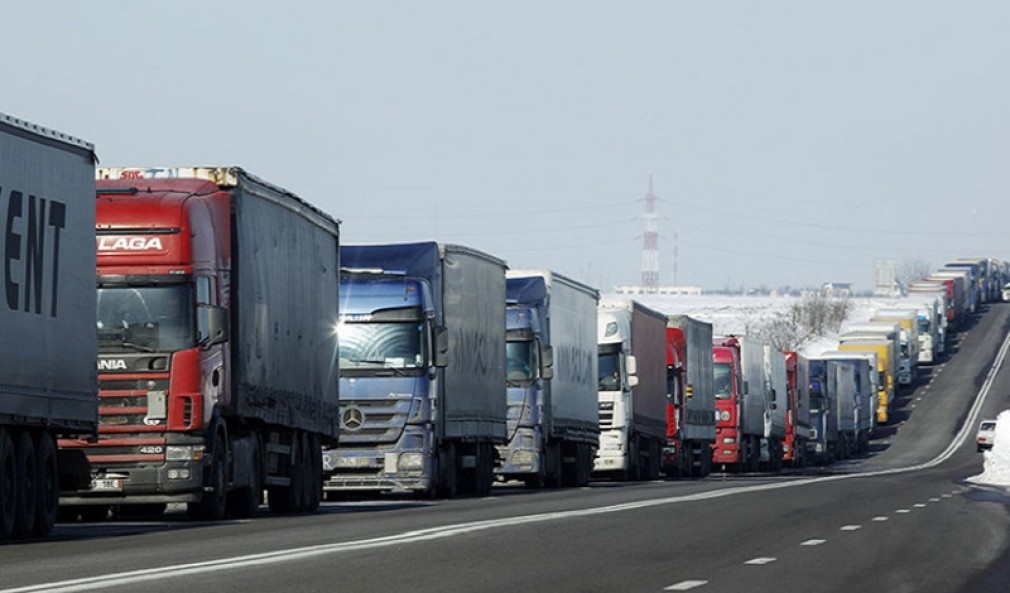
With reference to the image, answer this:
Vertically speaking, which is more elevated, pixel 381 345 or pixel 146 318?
pixel 381 345

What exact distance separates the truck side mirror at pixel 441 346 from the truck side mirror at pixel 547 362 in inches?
279

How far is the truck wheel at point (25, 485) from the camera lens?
1986cm

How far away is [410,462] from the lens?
31.1m

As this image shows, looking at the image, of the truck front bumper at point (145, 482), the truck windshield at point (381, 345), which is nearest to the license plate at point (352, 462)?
the truck windshield at point (381, 345)

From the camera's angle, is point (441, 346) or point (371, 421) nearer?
point (371, 421)

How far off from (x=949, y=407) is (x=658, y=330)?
72.5 metres

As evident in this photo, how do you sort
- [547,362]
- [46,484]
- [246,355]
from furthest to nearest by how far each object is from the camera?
Result: [547,362]
[246,355]
[46,484]

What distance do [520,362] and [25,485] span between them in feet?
65.5

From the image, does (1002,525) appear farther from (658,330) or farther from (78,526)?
(658,330)

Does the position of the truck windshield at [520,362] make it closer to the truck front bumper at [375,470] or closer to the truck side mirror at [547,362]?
the truck side mirror at [547,362]

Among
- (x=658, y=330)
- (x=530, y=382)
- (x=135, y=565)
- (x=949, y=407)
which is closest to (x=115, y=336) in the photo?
(x=135, y=565)

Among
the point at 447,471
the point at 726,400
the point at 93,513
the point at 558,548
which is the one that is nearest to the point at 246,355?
the point at 93,513

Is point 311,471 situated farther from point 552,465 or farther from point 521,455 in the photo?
point 552,465

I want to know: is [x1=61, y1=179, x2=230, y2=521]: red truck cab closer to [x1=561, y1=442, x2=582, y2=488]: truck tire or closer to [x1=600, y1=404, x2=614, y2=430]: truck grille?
[x1=561, y1=442, x2=582, y2=488]: truck tire
